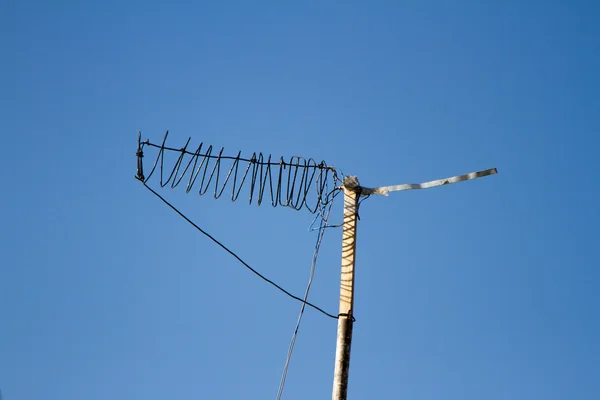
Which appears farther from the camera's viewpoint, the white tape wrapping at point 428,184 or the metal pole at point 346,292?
the white tape wrapping at point 428,184

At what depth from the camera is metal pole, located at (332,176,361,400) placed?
10.7 m

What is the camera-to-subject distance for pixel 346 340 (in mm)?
11086

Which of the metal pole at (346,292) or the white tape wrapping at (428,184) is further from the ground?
the white tape wrapping at (428,184)

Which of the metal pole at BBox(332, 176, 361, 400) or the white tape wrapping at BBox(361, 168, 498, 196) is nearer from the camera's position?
the metal pole at BBox(332, 176, 361, 400)

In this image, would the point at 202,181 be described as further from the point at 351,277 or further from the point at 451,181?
the point at 451,181

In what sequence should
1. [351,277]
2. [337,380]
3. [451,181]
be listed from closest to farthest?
1. [337,380]
2. [351,277]
3. [451,181]

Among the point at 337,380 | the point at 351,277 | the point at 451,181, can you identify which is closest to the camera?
the point at 337,380

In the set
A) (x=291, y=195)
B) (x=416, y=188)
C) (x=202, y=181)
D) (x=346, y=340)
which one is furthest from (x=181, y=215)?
(x=416, y=188)

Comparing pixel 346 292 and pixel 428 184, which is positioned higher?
pixel 428 184

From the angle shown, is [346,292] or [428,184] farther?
[428,184]

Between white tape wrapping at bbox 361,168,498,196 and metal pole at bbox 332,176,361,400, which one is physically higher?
white tape wrapping at bbox 361,168,498,196

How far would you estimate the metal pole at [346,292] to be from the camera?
10.7m

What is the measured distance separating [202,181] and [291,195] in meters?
1.66

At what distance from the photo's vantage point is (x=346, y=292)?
11438mm
